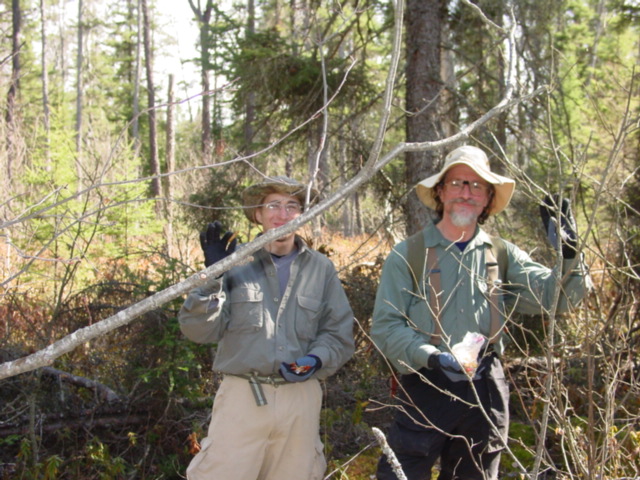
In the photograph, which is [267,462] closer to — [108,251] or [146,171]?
[108,251]

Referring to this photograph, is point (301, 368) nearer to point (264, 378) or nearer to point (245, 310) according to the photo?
point (264, 378)

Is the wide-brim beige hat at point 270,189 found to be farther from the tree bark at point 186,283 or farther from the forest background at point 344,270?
the tree bark at point 186,283

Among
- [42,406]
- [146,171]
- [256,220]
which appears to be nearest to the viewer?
[256,220]

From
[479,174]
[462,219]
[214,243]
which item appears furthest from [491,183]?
[214,243]

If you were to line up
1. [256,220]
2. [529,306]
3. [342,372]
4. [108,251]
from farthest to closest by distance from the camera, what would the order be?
[108,251] → [342,372] → [256,220] → [529,306]

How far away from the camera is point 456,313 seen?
2848 millimetres

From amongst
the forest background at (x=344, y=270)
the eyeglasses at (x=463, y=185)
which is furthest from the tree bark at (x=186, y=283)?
the eyeglasses at (x=463, y=185)

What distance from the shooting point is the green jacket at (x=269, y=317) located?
2.87m

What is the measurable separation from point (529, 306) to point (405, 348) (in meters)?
0.72

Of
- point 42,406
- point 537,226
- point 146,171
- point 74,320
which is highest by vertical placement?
point 537,226

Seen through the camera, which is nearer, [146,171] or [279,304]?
[279,304]

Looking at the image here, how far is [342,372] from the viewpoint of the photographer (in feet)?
17.7

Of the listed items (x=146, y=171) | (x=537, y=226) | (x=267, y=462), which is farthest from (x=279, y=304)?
(x=146, y=171)

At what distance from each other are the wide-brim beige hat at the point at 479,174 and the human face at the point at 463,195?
56 millimetres
